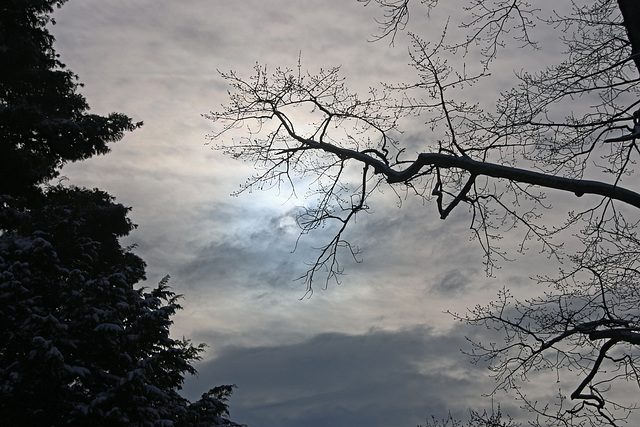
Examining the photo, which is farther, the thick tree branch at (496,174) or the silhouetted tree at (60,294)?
the silhouetted tree at (60,294)

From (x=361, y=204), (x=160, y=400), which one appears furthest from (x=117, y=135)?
(x=361, y=204)

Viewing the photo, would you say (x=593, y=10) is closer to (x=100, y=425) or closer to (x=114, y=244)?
(x=100, y=425)

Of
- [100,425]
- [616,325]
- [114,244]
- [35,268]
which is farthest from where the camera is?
[114,244]

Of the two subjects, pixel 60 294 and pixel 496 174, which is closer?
pixel 496 174

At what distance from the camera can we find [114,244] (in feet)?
53.2

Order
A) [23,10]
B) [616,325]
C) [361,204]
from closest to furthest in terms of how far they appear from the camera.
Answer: [616,325] < [361,204] < [23,10]

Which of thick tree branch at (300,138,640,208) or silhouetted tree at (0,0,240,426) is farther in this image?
silhouetted tree at (0,0,240,426)

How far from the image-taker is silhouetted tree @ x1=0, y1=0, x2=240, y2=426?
33.6 feet

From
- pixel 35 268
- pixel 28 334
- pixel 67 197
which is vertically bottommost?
pixel 28 334

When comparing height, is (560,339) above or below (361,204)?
below

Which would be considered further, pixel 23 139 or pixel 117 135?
pixel 117 135

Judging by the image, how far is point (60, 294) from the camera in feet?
38.2

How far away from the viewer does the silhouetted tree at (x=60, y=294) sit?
33.6 feet

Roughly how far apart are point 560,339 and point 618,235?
5.28 feet
